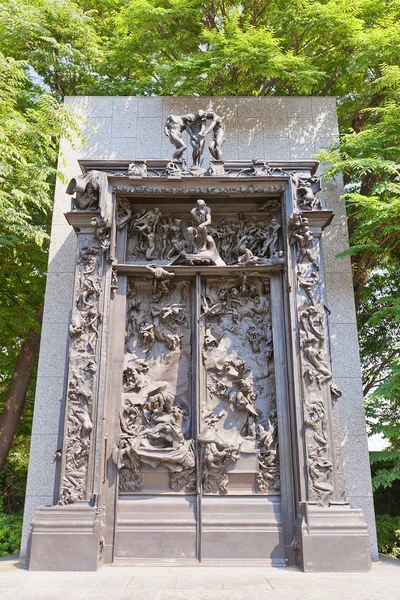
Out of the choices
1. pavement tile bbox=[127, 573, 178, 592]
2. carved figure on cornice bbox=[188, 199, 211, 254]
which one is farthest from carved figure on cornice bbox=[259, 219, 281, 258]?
pavement tile bbox=[127, 573, 178, 592]

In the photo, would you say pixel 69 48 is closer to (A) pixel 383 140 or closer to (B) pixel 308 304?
(A) pixel 383 140

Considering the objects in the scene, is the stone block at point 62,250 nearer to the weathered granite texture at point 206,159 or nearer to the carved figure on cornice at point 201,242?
the weathered granite texture at point 206,159

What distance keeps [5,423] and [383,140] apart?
1121cm

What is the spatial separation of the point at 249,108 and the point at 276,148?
1.18 metres

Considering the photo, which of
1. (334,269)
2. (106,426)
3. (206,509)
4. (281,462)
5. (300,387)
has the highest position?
(334,269)

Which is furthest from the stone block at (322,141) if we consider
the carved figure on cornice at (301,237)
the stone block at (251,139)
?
the carved figure on cornice at (301,237)

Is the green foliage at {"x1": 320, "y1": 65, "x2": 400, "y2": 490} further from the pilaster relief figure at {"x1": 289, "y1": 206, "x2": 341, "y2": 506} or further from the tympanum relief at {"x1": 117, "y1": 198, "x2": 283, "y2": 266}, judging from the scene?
the tympanum relief at {"x1": 117, "y1": 198, "x2": 283, "y2": 266}

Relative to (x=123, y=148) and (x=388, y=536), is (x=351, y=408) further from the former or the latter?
(x=123, y=148)

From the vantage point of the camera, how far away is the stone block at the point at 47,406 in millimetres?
8734

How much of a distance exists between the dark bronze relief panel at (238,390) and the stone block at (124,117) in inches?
163

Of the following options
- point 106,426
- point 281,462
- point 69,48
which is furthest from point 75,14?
point 281,462

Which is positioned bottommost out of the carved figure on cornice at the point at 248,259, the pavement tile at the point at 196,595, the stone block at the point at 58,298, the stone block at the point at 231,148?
the pavement tile at the point at 196,595

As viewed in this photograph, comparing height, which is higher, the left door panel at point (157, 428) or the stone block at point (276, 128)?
the stone block at point (276, 128)

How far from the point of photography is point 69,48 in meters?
12.5
